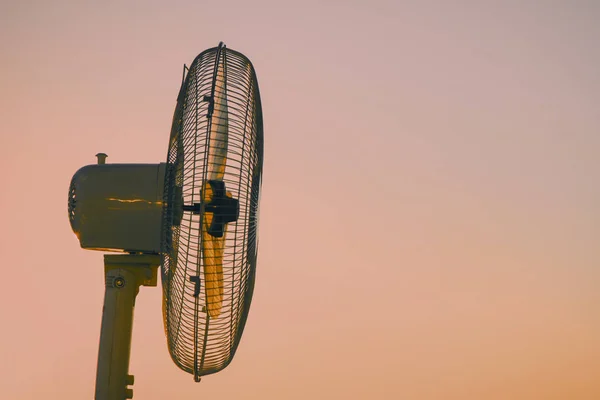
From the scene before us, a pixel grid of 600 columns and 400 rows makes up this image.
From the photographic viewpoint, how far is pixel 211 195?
2.81 meters

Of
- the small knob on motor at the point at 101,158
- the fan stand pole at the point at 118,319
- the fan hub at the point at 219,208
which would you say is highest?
the small knob on motor at the point at 101,158

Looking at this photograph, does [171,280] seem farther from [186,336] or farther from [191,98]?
[191,98]

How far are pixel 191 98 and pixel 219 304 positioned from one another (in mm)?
866

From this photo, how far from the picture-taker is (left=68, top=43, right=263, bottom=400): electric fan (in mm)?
2689

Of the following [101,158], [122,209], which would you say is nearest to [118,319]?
[122,209]

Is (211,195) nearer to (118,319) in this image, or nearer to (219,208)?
(219,208)

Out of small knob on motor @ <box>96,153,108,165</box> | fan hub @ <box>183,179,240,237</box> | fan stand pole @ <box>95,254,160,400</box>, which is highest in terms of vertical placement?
small knob on motor @ <box>96,153,108,165</box>

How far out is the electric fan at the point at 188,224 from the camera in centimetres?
269

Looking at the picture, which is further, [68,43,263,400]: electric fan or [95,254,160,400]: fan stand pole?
[95,254,160,400]: fan stand pole

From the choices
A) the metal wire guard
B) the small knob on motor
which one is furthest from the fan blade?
the small knob on motor

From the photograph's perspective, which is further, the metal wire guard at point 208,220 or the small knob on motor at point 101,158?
the small knob on motor at point 101,158

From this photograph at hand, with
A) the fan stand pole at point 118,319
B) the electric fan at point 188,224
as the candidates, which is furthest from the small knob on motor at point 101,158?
the fan stand pole at point 118,319

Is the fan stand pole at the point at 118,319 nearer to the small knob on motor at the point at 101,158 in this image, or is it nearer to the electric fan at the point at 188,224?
the electric fan at the point at 188,224

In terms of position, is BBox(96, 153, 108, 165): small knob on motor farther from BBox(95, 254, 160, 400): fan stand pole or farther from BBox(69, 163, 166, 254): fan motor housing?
BBox(95, 254, 160, 400): fan stand pole
